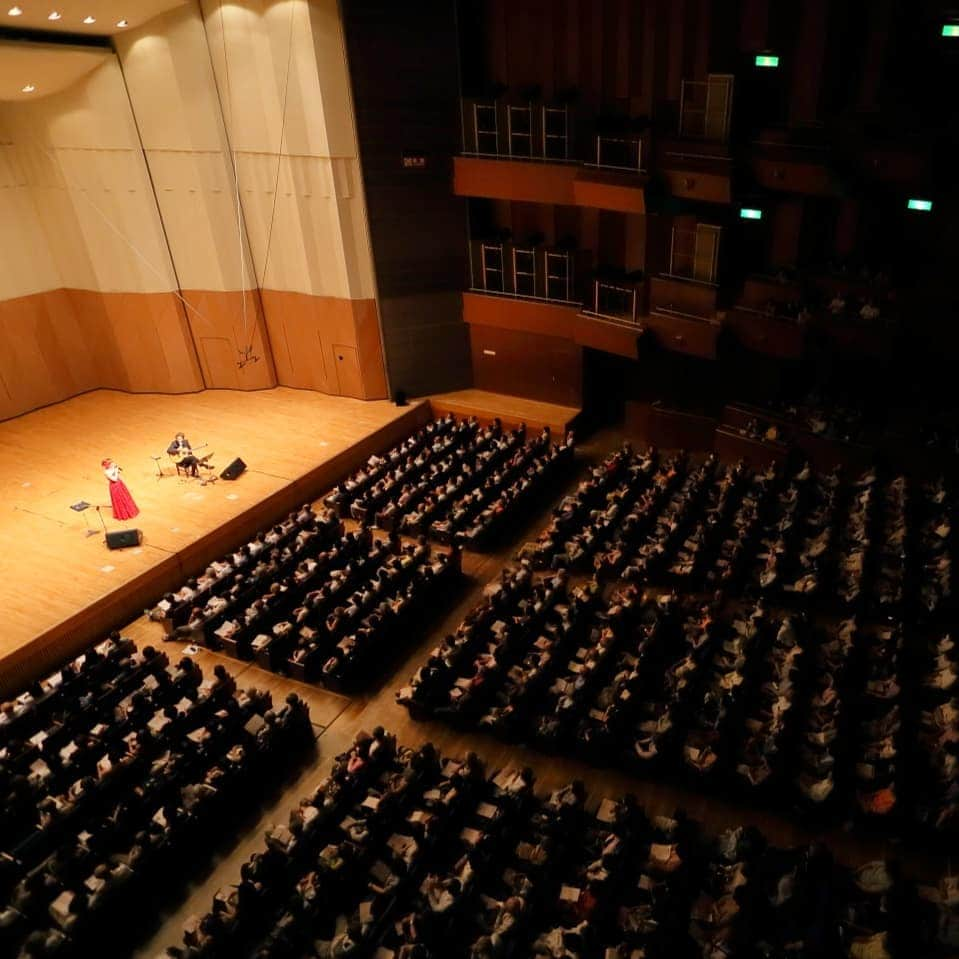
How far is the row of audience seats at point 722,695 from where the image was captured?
210 inches

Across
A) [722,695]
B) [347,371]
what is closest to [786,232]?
[722,695]

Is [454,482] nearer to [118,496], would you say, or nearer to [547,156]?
[118,496]

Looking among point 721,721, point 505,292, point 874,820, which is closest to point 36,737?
point 721,721

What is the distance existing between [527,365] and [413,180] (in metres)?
3.38

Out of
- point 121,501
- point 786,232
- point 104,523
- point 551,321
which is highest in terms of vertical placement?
point 786,232

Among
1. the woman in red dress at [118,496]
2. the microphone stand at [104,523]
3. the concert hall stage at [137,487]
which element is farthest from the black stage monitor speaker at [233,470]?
the microphone stand at [104,523]

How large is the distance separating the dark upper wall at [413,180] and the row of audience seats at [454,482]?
1.72 meters

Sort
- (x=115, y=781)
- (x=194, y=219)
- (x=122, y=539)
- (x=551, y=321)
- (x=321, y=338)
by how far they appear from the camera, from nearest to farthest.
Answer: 1. (x=115, y=781)
2. (x=122, y=539)
3. (x=551, y=321)
4. (x=194, y=219)
5. (x=321, y=338)

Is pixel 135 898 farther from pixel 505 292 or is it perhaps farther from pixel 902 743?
pixel 505 292

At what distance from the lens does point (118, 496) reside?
9250mm

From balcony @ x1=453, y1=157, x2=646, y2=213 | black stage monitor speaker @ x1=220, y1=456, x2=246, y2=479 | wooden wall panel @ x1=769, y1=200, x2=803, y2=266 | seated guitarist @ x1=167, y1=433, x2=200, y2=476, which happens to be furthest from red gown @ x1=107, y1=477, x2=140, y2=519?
wooden wall panel @ x1=769, y1=200, x2=803, y2=266

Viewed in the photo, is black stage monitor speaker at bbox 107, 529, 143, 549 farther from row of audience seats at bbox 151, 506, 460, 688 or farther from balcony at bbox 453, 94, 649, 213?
balcony at bbox 453, 94, 649, 213

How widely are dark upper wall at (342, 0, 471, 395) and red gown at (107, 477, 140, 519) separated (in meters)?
4.74

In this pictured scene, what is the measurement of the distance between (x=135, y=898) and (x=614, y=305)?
9.34 m
